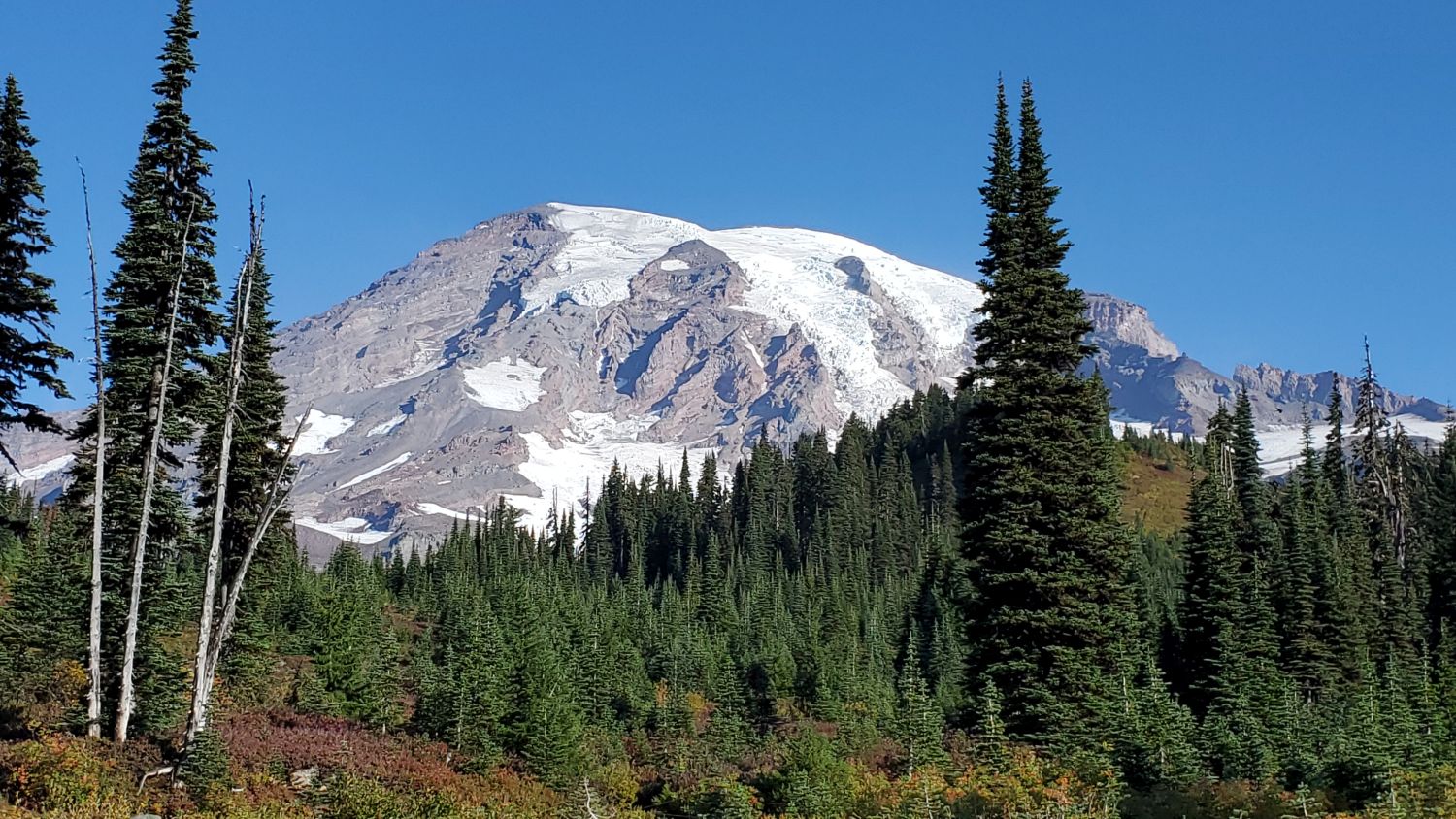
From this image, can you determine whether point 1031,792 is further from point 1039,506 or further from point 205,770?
point 205,770

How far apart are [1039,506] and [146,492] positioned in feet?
72.2

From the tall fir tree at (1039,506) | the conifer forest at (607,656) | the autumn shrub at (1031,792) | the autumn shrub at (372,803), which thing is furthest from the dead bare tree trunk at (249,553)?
the tall fir tree at (1039,506)

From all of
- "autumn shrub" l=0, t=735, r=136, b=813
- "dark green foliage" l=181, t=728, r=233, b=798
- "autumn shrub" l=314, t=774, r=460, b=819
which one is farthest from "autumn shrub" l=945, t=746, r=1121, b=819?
"autumn shrub" l=0, t=735, r=136, b=813

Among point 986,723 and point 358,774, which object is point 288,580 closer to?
point 358,774

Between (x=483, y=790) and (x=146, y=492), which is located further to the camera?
(x=483, y=790)

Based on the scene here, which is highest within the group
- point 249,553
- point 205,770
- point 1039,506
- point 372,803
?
point 1039,506

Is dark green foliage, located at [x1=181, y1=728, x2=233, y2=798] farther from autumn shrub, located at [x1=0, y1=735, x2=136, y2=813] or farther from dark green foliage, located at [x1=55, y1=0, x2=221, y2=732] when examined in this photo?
dark green foliage, located at [x1=55, y1=0, x2=221, y2=732]

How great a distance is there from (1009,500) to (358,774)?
56.1ft

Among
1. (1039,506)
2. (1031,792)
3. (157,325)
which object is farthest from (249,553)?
(1039,506)

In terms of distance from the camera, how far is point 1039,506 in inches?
1123

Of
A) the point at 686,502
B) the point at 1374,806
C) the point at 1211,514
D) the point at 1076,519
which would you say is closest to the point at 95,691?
the point at 1076,519

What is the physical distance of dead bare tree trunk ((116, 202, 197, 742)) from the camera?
2639cm

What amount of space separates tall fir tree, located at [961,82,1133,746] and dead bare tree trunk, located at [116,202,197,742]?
20023 millimetres

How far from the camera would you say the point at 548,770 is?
3878 centimetres
